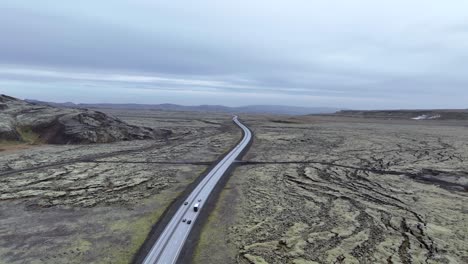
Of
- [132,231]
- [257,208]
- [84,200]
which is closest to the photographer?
[132,231]

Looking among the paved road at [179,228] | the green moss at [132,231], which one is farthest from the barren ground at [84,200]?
the paved road at [179,228]

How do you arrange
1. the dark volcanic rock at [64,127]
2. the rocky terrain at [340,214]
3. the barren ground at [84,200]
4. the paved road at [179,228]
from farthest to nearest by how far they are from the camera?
the dark volcanic rock at [64,127], the barren ground at [84,200], the rocky terrain at [340,214], the paved road at [179,228]

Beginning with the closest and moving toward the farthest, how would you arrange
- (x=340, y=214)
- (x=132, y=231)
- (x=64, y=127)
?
(x=132, y=231), (x=340, y=214), (x=64, y=127)

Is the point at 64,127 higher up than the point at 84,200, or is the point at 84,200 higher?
the point at 64,127

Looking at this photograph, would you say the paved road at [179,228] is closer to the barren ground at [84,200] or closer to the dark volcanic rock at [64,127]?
the barren ground at [84,200]

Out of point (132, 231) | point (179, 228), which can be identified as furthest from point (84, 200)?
point (179, 228)

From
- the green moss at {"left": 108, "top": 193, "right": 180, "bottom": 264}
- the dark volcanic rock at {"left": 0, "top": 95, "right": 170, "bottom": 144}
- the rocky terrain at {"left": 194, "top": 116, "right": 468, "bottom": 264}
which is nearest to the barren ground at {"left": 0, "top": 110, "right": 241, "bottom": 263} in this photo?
the green moss at {"left": 108, "top": 193, "right": 180, "bottom": 264}

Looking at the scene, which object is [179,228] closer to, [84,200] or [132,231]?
[132,231]
